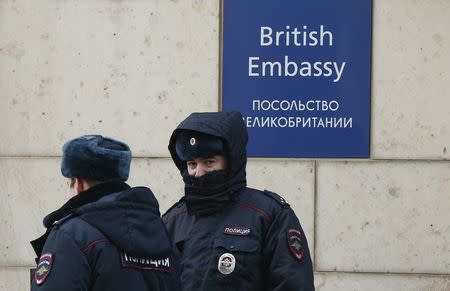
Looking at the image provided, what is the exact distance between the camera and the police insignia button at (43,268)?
9.58ft

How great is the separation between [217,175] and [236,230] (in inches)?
10.8

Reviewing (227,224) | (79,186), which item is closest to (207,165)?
(227,224)

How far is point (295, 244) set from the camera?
4.00 metres

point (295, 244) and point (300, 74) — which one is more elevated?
point (300, 74)

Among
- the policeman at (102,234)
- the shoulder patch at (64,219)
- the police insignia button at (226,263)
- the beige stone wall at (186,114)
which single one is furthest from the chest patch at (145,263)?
the beige stone wall at (186,114)

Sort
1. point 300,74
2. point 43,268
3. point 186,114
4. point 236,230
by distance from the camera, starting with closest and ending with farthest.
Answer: point 43,268 → point 236,230 → point 300,74 → point 186,114

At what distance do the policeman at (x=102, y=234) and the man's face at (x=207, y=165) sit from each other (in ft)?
3.09

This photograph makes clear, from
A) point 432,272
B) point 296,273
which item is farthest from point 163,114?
point 296,273

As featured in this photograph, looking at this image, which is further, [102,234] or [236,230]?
[236,230]

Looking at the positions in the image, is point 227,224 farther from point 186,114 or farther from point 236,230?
point 186,114

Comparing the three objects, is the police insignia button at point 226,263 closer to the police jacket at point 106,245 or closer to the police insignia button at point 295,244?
the police insignia button at point 295,244

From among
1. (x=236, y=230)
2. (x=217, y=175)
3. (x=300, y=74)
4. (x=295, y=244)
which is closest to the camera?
(x=295, y=244)

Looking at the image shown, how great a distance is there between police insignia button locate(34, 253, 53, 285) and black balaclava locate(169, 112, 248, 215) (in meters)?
1.32

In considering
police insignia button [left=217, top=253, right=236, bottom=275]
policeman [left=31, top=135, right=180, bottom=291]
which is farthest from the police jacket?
police insignia button [left=217, top=253, right=236, bottom=275]
